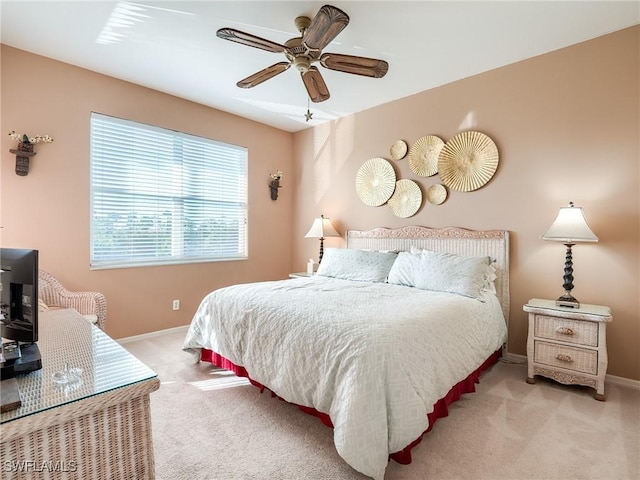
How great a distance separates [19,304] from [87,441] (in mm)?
544

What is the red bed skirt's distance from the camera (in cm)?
171

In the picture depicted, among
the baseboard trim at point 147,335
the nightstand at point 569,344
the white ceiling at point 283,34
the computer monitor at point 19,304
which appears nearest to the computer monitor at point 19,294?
the computer monitor at point 19,304

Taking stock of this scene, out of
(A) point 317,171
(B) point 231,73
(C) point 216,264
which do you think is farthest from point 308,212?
(B) point 231,73

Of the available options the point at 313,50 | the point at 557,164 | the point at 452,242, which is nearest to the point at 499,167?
the point at 557,164

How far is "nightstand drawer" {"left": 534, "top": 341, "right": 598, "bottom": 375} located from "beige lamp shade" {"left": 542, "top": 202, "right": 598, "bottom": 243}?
2.65 feet

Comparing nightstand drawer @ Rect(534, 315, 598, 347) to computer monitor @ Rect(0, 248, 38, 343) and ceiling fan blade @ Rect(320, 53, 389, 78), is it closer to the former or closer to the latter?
ceiling fan blade @ Rect(320, 53, 389, 78)

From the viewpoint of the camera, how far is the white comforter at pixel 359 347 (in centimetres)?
157

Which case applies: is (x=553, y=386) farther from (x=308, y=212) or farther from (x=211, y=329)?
(x=308, y=212)

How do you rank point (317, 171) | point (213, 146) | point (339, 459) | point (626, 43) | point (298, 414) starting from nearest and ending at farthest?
point (339, 459)
point (298, 414)
point (626, 43)
point (213, 146)
point (317, 171)

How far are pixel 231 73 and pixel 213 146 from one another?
1222 mm

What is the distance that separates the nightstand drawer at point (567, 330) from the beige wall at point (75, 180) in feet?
11.4

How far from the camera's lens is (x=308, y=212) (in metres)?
5.02

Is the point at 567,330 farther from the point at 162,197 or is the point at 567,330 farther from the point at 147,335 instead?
the point at 162,197

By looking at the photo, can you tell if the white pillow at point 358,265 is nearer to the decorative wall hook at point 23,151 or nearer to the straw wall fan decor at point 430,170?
the straw wall fan decor at point 430,170
